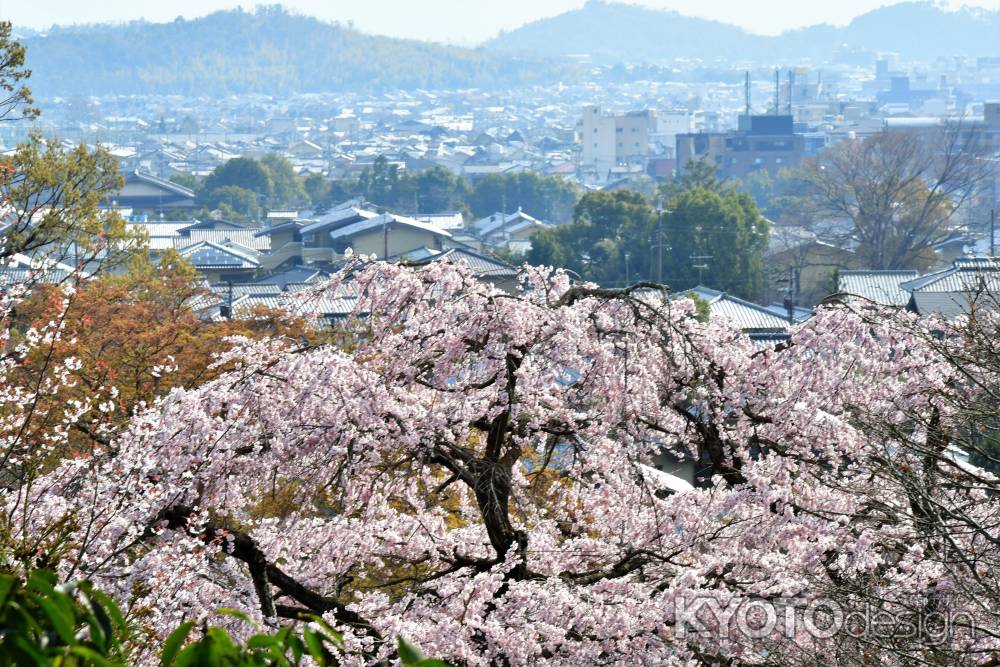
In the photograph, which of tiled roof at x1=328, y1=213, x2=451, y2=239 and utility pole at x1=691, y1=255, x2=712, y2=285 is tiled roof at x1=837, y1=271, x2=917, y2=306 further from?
tiled roof at x1=328, y1=213, x2=451, y2=239

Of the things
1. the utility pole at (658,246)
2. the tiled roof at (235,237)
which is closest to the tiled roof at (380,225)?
the tiled roof at (235,237)

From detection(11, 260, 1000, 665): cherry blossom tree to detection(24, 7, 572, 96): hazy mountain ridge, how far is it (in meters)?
186

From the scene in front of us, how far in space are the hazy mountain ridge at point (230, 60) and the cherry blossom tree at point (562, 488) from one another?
18615 cm

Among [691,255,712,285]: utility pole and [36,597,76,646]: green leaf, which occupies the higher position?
[36,597,76,646]: green leaf

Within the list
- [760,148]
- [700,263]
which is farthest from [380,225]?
[760,148]

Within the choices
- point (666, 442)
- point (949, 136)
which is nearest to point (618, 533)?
point (666, 442)

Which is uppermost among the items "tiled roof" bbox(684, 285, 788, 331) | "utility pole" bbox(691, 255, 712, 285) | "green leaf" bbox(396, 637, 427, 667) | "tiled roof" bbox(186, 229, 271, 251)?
"green leaf" bbox(396, 637, 427, 667)

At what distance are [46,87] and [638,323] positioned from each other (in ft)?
605

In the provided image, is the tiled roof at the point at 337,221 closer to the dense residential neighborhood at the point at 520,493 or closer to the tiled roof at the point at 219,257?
the tiled roof at the point at 219,257

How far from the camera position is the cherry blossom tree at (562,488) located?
4695mm

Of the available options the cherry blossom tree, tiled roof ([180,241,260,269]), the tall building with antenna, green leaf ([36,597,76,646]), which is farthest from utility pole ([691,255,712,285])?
the tall building with antenna

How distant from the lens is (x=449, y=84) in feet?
647

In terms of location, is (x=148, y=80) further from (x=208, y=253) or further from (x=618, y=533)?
(x=618, y=533)

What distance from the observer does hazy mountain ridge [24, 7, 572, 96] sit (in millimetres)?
186875
